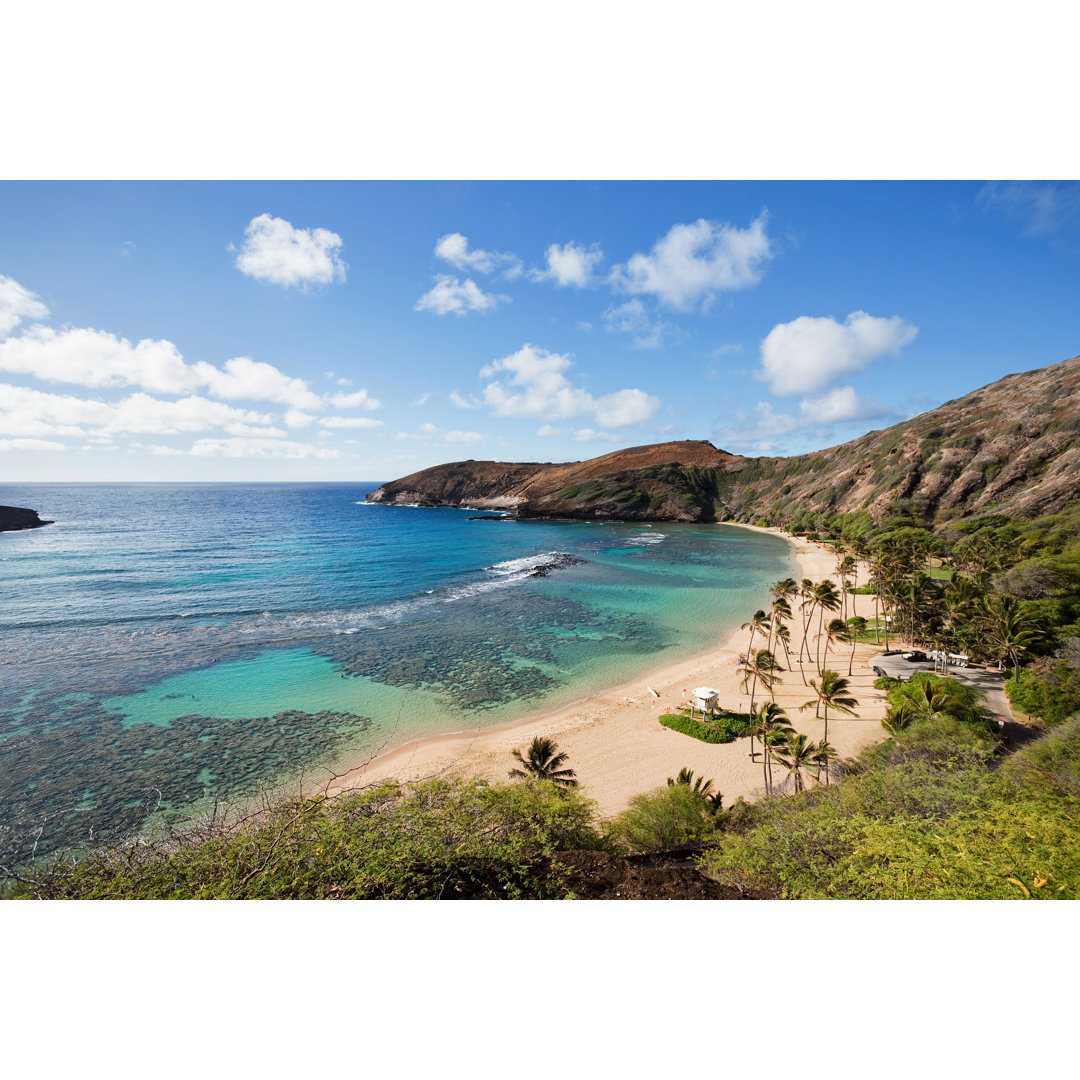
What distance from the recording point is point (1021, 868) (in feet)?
30.6

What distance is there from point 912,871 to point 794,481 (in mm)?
122884

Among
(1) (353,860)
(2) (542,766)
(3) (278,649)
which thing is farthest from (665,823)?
(3) (278,649)

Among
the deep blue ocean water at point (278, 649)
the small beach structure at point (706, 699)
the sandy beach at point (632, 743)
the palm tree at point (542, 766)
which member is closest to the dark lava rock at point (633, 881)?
the palm tree at point (542, 766)

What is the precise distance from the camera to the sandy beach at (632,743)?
19875 millimetres

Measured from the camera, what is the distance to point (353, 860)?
975 cm

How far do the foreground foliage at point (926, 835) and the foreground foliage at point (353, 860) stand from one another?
16.7 ft

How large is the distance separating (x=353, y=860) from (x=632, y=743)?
15966mm

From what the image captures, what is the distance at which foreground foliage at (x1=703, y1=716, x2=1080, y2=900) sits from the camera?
9.32 metres

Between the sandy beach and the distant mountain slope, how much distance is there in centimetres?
5528

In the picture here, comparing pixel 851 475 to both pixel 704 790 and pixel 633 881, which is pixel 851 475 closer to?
pixel 704 790

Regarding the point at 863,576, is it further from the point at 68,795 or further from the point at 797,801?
the point at 68,795

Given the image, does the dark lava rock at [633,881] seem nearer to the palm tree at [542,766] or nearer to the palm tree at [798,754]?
the palm tree at [542,766]

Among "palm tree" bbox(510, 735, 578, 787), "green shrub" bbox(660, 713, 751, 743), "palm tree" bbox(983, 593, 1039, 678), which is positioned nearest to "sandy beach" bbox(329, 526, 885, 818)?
"green shrub" bbox(660, 713, 751, 743)

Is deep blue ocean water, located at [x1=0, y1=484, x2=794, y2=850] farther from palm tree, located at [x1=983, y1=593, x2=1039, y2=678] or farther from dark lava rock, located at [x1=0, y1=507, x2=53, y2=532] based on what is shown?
dark lava rock, located at [x1=0, y1=507, x2=53, y2=532]
